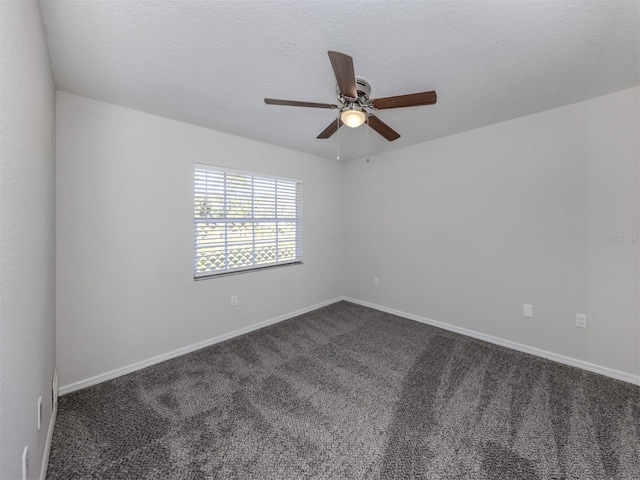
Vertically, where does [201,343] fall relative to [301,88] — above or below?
below

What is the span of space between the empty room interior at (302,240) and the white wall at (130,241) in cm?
2

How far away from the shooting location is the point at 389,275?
3.89m

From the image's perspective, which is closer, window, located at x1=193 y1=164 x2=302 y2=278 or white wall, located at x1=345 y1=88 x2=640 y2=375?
white wall, located at x1=345 y1=88 x2=640 y2=375

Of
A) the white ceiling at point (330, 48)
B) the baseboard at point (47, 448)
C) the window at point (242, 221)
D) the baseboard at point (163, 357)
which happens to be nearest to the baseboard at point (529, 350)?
the baseboard at point (163, 357)

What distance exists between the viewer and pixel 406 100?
1.73 metres

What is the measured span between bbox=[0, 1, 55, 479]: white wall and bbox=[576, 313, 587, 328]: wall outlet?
12.3 feet

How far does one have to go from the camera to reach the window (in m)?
2.89

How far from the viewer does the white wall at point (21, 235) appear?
86cm

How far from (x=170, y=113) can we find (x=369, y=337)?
10.2 ft

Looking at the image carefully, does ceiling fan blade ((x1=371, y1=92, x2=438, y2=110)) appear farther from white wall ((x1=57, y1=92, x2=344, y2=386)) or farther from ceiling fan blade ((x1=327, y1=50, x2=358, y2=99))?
white wall ((x1=57, y1=92, x2=344, y2=386))

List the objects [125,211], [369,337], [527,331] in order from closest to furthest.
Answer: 1. [125,211]
2. [527,331]
3. [369,337]

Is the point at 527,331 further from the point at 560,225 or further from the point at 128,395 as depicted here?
the point at 128,395

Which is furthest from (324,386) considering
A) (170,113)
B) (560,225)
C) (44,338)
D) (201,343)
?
(170,113)

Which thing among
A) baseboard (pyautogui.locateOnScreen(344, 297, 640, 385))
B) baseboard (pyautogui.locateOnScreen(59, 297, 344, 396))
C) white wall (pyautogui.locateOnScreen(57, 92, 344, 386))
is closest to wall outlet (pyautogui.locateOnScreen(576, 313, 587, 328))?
baseboard (pyautogui.locateOnScreen(344, 297, 640, 385))
